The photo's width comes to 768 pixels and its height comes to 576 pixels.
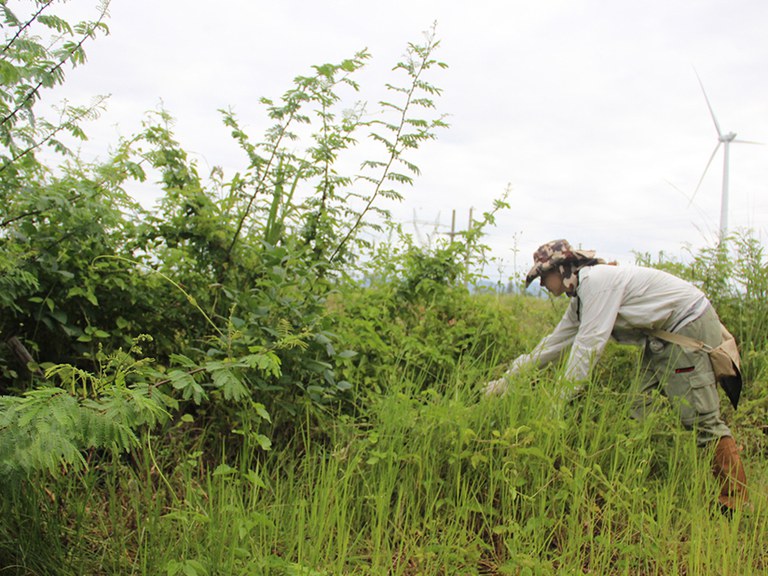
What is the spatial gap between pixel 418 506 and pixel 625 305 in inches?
73.2

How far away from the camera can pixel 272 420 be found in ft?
11.1

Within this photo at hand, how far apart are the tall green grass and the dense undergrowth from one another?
0.05 ft

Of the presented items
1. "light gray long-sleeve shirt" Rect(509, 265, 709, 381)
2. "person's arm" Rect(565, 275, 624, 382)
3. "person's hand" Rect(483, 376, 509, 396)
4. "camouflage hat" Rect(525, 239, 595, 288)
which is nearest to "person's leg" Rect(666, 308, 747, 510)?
"light gray long-sleeve shirt" Rect(509, 265, 709, 381)

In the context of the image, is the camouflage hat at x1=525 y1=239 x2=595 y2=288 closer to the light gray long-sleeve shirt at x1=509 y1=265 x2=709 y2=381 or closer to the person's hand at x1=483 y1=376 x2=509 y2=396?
the light gray long-sleeve shirt at x1=509 y1=265 x2=709 y2=381

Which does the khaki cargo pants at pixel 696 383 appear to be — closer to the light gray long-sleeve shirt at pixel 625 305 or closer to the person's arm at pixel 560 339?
the light gray long-sleeve shirt at pixel 625 305

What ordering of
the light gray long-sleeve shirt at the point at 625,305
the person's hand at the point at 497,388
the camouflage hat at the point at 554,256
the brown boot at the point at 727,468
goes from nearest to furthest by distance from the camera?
1. the person's hand at the point at 497,388
2. the brown boot at the point at 727,468
3. the light gray long-sleeve shirt at the point at 625,305
4. the camouflage hat at the point at 554,256

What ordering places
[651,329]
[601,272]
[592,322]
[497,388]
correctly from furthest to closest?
1. [651,329]
2. [601,272]
3. [592,322]
4. [497,388]

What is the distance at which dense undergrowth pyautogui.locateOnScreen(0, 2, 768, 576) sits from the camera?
2578 mm

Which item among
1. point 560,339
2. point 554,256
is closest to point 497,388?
point 560,339

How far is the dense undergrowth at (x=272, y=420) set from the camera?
8.46 ft

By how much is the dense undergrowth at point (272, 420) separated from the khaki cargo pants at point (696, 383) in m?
0.17

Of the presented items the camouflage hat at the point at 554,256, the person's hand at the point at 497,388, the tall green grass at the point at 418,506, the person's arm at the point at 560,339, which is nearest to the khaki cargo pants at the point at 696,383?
the tall green grass at the point at 418,506

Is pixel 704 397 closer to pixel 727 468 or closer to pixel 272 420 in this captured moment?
pixel 727 468

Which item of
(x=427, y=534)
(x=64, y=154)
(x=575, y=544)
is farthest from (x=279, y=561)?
(x=64, y=154)
